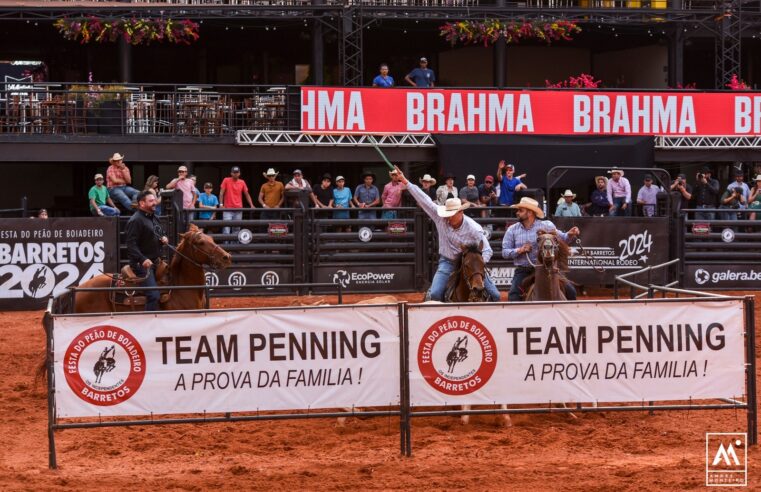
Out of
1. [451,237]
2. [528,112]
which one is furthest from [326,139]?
[451,237]

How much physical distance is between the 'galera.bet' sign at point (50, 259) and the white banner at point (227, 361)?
10.2 m

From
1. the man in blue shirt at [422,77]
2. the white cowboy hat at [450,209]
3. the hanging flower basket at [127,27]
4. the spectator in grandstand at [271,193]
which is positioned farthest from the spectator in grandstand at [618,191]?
the white cowboy hat at [450,209]

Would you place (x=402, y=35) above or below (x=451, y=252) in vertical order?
above

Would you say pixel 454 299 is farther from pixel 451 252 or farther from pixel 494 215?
pixel 494 215

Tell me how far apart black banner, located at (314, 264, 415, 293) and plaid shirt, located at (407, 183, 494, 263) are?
8.26 m

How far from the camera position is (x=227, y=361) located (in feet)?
29.3

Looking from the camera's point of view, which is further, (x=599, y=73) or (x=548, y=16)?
(x=599, y=73)

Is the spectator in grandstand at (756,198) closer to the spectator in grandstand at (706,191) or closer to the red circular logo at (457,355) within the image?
the spectator in grandstand at (706,191)

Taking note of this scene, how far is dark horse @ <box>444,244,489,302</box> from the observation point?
11.0 meters

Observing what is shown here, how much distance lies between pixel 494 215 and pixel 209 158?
6907 millimetres

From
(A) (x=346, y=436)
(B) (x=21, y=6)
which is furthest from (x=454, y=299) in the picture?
(B) (x=21, y=6)

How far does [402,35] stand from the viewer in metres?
32.0

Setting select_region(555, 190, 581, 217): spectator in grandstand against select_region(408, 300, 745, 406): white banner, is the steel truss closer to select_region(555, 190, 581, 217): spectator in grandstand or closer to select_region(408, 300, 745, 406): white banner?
select_region(555, 190, 581, 217): spectator in grandstand

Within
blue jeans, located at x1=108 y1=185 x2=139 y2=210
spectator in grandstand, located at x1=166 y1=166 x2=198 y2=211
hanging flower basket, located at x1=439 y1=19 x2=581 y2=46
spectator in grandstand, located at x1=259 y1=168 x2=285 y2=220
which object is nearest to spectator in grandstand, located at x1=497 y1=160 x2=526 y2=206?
spectator in grandstand, located at x1=259 y1=168 x2=285 y2=220
